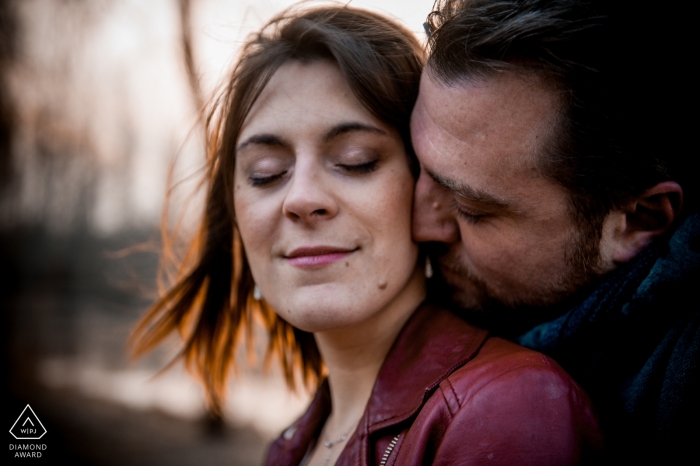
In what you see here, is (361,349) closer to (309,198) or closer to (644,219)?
(309,198)

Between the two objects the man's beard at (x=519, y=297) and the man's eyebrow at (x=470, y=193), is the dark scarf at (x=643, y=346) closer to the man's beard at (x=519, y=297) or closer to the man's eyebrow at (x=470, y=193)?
the man's beard at (x=519, y=297)

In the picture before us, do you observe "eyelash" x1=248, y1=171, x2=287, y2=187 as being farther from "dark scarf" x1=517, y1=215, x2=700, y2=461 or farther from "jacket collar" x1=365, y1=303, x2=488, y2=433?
"dark scarf" x1=517, y1=215, x2=700, y2=461

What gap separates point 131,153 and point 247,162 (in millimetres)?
8638

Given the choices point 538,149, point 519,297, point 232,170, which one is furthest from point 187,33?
point 519,297

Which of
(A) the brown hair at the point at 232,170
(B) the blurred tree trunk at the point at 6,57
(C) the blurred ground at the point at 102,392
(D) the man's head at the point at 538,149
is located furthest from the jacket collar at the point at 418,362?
(B) the blurred tree trunk at the point at 6,57

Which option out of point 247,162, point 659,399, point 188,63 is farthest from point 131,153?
point 659,399

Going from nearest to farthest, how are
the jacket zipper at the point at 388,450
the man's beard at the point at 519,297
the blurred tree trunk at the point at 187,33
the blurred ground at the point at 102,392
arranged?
the jacket zipper at the point at 388,450 < the man's beard at the point at 519,297 < the blurred tree trunk at the point at 187,33 < the blurred ground at the point at 102,392

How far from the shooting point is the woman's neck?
2.01 metres

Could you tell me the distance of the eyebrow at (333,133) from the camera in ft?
6.03

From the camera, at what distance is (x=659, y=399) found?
1.43 m

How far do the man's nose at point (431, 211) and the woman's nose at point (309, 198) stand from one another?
328 millimetres

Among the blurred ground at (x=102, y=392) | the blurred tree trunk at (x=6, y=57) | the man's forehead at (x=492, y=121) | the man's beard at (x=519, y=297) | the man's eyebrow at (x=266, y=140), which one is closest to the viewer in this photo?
the man's forehead at (x=492, y=121)

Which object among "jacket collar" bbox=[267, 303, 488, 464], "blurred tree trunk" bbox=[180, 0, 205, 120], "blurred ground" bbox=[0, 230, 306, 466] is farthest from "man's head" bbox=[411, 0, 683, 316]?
"blurred tree trunk" bbox=[180, 0, 205, 120]

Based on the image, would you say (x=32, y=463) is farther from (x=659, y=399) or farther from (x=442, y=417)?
(x=659, y=399)
